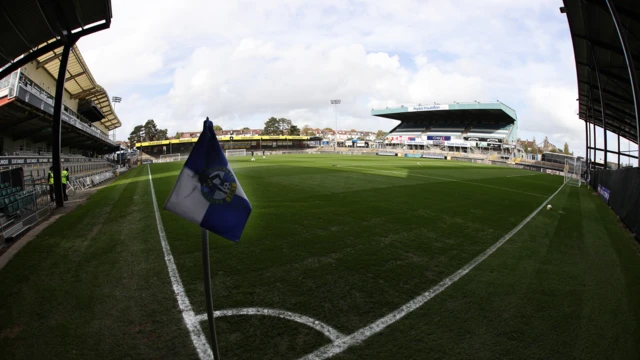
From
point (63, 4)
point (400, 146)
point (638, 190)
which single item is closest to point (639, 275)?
point (638, 190)

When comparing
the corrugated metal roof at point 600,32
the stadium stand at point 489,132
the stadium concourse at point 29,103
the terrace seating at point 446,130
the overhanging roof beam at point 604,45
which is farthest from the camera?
the terrace seating at point 446,130

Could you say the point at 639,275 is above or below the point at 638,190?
below

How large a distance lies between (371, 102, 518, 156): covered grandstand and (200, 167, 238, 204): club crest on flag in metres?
76.5

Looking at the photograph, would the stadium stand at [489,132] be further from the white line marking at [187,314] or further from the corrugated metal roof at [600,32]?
the white line marking at [187,314]

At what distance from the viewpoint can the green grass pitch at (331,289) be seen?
3.52 m

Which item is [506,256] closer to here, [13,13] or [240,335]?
[240,335]

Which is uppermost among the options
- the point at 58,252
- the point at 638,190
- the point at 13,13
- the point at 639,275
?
the point at 13,13

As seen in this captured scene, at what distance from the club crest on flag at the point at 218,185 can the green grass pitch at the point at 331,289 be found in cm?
180

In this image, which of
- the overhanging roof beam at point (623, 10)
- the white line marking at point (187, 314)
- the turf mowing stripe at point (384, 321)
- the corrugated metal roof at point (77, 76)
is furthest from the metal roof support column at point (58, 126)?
the overhanging roof beam at point (623, 10)

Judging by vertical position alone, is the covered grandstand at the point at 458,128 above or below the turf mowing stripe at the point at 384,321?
above

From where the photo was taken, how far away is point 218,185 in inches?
111

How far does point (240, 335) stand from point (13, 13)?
463 inches

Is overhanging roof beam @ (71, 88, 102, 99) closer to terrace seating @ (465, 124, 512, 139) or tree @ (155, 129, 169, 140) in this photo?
terrace seating @ (465, 124, 512, 139)

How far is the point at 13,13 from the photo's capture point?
8844 mm
